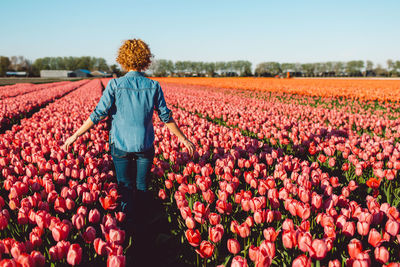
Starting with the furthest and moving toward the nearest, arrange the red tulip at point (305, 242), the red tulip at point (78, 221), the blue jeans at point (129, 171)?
the blue jeans at point (129, 171), the red tulip at point (78, 221), the red tulip at point (305, 242)

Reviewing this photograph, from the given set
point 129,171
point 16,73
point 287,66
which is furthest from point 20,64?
point 129,171

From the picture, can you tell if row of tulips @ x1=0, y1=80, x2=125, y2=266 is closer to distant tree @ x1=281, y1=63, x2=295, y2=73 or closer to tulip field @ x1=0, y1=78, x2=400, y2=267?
tulip field @ x1=0, y1=78, x2=400, y2=267

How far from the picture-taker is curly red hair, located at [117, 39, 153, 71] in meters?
2.85

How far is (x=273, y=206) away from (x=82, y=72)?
161777mm

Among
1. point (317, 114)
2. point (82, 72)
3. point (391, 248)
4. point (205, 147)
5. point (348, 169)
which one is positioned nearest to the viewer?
point (391, 248)

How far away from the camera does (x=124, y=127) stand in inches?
114

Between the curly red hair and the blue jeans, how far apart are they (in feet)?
2.78

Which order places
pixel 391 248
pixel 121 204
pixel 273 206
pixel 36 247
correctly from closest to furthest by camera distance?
pixel 36 247 → pixel 391 248 → pixel 273 206 → pixel 121 204

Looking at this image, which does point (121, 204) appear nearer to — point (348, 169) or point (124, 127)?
point (124, 127)

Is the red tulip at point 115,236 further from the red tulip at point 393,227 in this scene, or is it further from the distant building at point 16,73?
the distant building at point 16,73

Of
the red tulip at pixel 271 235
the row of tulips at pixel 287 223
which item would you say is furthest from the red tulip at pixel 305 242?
the red tulip at pixel 271 235

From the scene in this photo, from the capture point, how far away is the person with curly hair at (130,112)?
9.22 feet

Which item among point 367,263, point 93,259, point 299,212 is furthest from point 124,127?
point 367,263

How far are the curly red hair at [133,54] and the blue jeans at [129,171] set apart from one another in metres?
0.85
